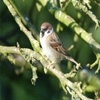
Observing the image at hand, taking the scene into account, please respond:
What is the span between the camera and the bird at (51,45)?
458cm

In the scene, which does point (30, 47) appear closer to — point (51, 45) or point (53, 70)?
point (51, 45)

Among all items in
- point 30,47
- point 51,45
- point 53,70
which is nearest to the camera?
point 53,70

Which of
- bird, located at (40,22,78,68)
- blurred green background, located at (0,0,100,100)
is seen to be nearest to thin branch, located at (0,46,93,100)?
bird, located at (40,22,78,68)

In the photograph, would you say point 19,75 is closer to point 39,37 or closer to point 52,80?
point 52,80

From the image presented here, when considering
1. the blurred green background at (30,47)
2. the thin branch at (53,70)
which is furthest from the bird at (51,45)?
the thin branch at (53,70)

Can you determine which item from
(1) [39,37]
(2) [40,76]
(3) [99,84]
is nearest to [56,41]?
(1) [39,37]

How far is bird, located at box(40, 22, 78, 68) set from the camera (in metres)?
4.58

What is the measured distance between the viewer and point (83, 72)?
487cm

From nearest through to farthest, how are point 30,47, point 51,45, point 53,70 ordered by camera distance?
1. point 53,70
2. point 51,45
3. point 30,47

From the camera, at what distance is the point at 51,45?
4.72 meters

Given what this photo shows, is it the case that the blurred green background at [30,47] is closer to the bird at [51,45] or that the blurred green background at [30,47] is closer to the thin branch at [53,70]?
the bird at [51,45]

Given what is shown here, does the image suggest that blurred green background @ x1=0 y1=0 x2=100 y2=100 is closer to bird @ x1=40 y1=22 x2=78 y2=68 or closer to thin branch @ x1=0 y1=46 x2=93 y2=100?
bird @ x1=40 y1=22 x2=78 y2=68

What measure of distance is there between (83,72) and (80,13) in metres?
0.56

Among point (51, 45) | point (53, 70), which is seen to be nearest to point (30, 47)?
point (51, 45)
